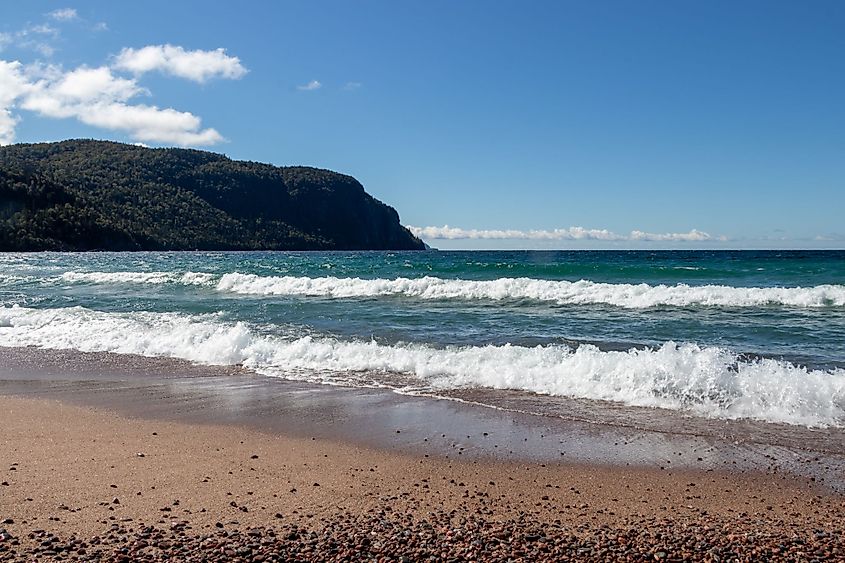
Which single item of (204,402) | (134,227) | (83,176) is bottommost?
(204,402)

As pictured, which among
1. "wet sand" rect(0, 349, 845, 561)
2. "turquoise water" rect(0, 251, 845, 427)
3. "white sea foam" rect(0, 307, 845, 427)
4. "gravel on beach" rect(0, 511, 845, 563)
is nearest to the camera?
"gravel on beach" rect(0, 511, 845, 563)

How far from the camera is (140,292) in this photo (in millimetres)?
28219

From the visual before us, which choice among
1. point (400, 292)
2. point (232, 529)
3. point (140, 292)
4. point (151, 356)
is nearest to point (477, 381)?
point (232, 529)

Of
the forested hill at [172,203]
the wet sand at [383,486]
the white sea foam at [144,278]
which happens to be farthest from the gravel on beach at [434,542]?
the forested hill at [172,203]

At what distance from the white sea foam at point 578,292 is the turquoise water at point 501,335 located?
101mm

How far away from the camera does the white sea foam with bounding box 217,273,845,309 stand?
22.1 m

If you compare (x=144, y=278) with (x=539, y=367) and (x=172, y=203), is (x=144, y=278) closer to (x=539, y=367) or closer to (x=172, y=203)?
(x=539, y=367)

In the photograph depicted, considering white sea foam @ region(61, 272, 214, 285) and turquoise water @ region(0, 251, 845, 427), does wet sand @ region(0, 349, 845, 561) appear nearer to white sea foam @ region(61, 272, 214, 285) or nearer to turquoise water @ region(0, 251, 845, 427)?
turquoise water @ region(0, 251, 845, 427)

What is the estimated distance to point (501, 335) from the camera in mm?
14805

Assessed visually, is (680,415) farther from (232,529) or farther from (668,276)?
(668,276)

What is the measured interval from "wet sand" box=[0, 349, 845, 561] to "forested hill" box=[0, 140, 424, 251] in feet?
346

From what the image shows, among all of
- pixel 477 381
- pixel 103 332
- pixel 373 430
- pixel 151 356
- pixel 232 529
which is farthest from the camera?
pixel 103 332

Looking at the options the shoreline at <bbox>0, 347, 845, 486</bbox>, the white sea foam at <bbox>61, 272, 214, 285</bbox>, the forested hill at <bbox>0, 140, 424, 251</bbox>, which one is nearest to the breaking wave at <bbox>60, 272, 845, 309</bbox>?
the white sea foam at <bbox>61, 272, 214, 285</bbox>

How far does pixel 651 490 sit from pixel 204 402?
20.3ft
